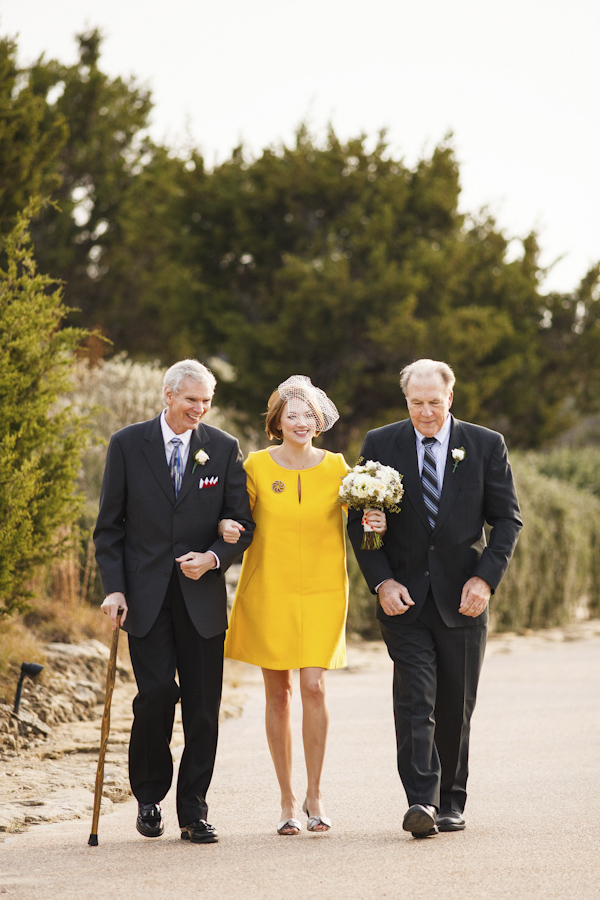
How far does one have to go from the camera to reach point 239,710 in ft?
28.6

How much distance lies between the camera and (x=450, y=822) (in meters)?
4.88

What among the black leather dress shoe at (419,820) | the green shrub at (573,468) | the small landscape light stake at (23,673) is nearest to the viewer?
the black leather dress shoe at (419,820)

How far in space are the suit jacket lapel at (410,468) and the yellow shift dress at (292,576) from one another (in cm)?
35

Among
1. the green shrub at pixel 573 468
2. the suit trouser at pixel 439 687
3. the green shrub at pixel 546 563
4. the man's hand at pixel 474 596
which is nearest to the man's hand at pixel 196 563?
the suit trouser at pixel 439 687

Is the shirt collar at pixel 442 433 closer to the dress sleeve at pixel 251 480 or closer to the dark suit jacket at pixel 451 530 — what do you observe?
the dark suit jacket at pixel 451 530

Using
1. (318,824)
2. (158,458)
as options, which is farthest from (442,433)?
(318,824)

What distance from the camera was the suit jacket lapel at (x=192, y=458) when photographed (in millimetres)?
5031

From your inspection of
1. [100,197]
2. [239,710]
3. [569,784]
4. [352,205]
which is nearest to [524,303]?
[352,205]

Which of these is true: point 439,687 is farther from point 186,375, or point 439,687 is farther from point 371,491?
point 186,375

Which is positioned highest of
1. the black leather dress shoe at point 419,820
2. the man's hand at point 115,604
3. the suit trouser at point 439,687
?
the man's hand at point 115,604

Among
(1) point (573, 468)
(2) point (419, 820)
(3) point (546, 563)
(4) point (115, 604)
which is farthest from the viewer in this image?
(1) point (573, 468)

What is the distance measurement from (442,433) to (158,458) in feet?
4.77

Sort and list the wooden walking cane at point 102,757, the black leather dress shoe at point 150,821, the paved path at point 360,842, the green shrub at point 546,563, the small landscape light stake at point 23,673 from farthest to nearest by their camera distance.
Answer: the green shrub at point 546,563 < the small landscape light stake at point 23,673 < the black leather dress shoe at point 150,821 < the wooden walking cane at point 102,757 < the paved path at point 360,842

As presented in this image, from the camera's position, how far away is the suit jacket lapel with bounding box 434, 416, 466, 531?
512cm
